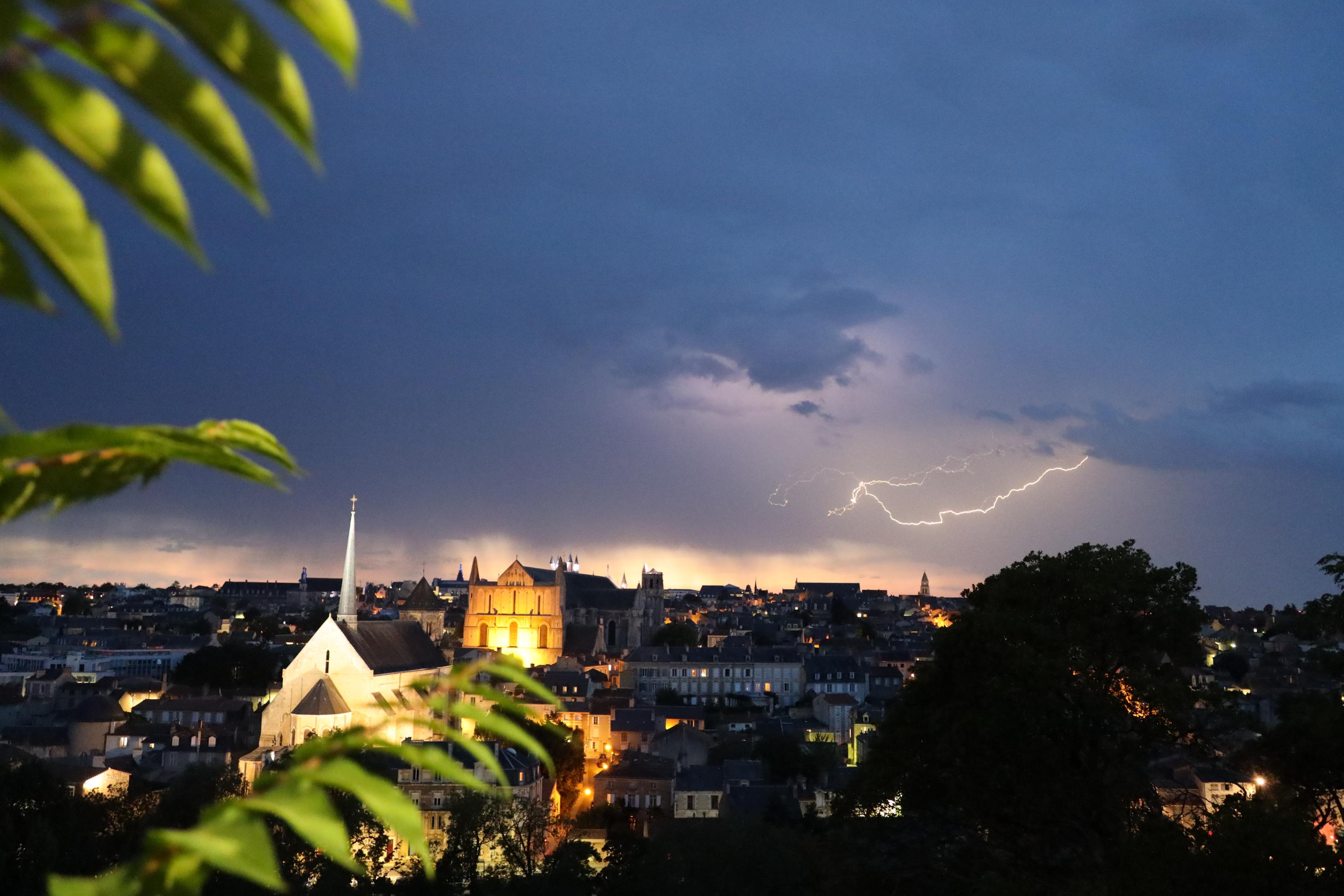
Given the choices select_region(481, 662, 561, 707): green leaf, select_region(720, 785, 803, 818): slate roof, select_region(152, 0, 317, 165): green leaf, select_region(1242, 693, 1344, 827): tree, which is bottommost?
select_region(720, 785, 803, 818): slate roof

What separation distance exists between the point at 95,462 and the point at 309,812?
46 cm

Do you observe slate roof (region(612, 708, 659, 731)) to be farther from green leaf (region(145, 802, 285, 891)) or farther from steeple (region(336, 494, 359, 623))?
green leaf (region(145, 802, 285, 891))

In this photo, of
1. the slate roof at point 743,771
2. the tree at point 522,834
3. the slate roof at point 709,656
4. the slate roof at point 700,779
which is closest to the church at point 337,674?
the tree at point 522,834

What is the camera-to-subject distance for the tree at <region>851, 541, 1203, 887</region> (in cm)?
1962

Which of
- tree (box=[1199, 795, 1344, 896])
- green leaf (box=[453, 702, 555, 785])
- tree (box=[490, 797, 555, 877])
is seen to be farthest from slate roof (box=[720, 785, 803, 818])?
green leaf (box=[453, 702, 555, 785])

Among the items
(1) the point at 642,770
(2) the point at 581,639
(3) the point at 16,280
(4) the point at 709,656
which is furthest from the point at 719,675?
(3) the point at 16,280

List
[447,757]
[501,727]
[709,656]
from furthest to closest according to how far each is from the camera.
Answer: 1. [709,656]
2. [501,727]
3. [447,757]

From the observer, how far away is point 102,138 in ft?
2.80

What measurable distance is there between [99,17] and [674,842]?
40.7m

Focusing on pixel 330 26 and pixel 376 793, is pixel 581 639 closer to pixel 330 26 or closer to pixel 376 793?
pixel 376 793

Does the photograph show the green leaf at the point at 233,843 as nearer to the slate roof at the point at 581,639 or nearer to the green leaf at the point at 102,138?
the green leaf at the point at 102,138

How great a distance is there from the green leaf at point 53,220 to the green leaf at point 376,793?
0.56m

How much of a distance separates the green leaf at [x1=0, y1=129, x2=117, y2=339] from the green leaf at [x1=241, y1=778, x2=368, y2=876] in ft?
1.73

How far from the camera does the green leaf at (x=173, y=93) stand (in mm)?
857
